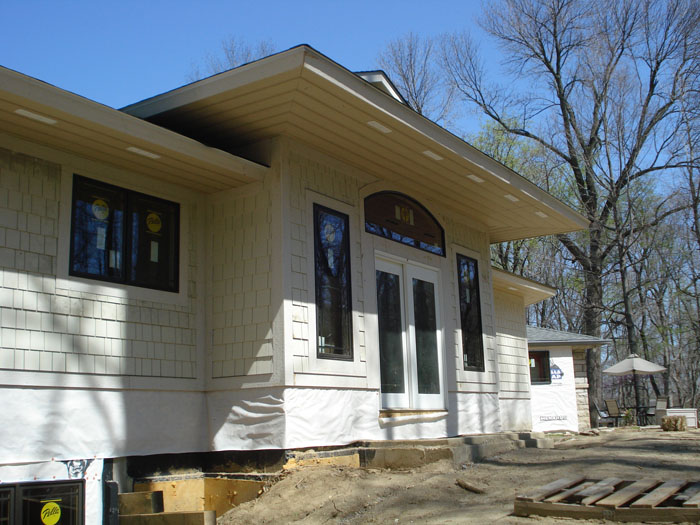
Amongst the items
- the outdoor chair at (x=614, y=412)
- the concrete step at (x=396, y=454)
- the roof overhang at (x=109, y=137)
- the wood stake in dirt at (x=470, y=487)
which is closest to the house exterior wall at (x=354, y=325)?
the concrete step at (x=396, y=454)

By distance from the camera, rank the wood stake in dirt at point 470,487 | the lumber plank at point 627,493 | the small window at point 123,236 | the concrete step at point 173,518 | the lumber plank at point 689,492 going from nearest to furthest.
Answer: the lumber plank at point 627,493 < the lumber plank at point 689,492 < the concrete step at point 173,518 < the wood stake in dirt at point 470,487 < the small window at point 123,236

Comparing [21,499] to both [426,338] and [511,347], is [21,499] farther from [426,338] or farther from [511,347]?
[511,347]

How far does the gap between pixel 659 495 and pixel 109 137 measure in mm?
5396

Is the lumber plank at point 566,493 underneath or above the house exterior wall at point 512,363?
underneath

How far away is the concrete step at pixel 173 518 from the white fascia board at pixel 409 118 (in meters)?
3.82

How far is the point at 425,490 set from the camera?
21.5ft

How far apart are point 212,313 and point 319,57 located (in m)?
3.01

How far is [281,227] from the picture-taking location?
7535 millimetres

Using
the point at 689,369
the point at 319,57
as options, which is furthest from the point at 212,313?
the point at 689,369

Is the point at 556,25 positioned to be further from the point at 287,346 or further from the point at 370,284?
the point at 287,346

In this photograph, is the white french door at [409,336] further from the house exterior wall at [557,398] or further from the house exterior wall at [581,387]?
the house exterior wall at [581,387]

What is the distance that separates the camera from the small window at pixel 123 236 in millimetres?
6852

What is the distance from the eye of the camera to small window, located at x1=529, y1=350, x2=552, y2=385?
20.3 meters

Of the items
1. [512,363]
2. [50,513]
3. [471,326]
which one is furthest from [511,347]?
[50,513]
